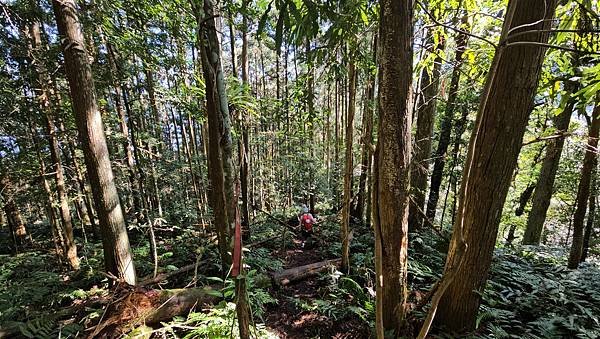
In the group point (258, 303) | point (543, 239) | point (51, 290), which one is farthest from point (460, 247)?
point (543, 239)

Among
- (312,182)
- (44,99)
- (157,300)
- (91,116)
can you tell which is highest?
(44,99)

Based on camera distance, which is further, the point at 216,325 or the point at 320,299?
the point at 320,299

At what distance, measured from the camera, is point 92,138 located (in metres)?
4.42

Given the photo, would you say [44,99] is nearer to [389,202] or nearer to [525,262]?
[389,202]

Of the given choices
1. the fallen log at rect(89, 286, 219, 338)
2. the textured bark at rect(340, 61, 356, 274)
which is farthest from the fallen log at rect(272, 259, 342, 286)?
the fallen log at rect(89, 286, 219, 338)

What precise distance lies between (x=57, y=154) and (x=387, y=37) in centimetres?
785

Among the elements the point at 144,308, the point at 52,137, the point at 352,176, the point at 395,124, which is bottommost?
the point at 144,308

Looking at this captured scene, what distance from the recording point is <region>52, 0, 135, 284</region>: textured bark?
4211mm

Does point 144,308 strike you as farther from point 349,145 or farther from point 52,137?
point 52,137

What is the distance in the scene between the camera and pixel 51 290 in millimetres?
5480

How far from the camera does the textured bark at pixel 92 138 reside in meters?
4.21

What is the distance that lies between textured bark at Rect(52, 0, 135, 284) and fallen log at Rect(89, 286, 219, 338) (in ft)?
4.69

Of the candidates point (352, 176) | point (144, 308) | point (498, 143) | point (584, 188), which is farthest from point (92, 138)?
point (584, 188)

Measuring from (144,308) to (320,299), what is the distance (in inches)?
96.8
